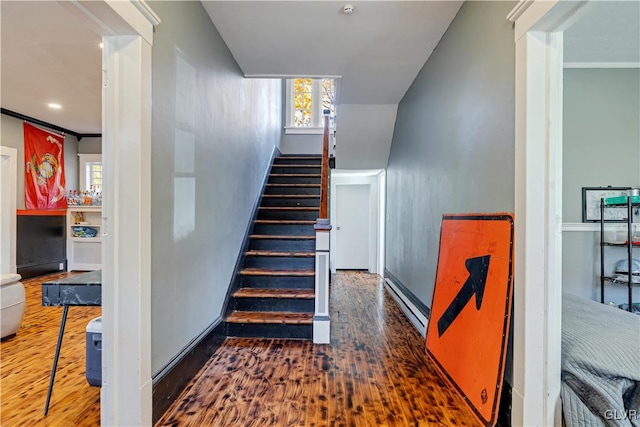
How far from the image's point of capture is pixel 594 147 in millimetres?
2684

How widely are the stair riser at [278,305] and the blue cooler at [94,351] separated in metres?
1.29

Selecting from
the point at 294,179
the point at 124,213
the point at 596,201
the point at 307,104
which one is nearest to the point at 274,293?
the point at 124,213

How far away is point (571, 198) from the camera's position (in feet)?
8.86

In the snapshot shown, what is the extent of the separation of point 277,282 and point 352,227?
3.43m

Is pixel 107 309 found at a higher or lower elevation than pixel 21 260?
higher

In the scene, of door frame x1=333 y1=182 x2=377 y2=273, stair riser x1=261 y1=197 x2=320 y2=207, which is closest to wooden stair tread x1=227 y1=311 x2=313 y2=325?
stair riser x1=261 y1=197 x2=320 y2=207

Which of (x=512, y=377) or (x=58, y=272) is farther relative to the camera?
(x=58, y=272)

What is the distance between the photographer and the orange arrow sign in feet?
4.69

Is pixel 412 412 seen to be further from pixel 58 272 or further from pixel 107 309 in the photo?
pixel 58 272

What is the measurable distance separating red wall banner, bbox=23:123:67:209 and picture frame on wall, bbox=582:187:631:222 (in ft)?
24.2

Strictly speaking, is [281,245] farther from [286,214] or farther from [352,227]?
[352,227]

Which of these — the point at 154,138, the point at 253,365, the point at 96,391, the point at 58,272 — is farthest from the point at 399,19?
the point at 58,272

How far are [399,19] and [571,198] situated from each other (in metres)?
2.21

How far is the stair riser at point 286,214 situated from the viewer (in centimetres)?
412
